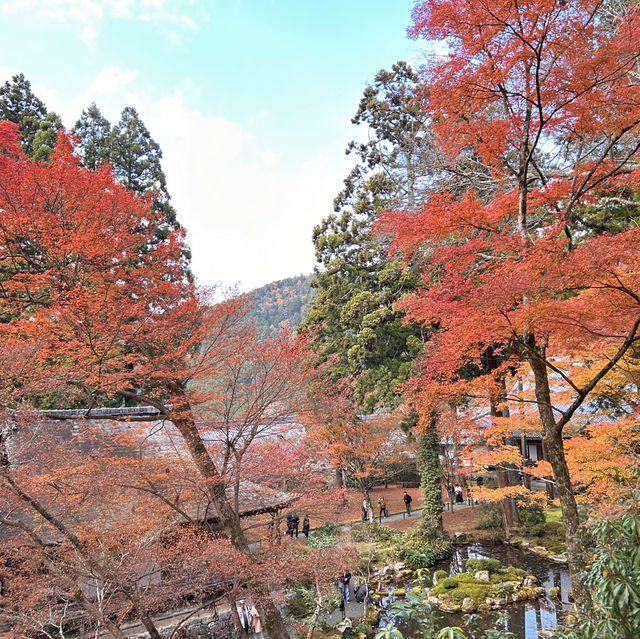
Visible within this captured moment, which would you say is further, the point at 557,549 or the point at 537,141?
the point at 557,549

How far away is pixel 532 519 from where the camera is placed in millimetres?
15672

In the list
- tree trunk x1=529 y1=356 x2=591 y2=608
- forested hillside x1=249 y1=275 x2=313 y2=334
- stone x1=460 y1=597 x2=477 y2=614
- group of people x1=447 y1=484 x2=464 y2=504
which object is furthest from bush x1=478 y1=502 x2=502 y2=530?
forested hillside x1=249 y1=275 x2=313 y2=334

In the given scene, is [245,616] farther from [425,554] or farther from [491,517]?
[491,517]

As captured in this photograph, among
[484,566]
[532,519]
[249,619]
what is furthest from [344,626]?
[532,519]

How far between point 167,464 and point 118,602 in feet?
8.21

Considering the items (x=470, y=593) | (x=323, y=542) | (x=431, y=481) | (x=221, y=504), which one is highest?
(x=221, y=504)

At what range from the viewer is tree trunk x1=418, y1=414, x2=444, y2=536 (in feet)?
49.6

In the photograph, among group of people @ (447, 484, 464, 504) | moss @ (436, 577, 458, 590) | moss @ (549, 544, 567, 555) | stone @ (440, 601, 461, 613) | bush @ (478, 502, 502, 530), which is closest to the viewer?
stone @ (440, 601, 461, 613)

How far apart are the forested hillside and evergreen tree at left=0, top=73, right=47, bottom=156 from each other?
1384 inches

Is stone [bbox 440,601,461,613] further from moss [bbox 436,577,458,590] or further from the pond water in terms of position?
moss [bbox 436,577,458,590]

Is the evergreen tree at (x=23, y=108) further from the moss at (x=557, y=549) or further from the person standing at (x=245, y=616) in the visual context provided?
the moss at (x=557, y=549)

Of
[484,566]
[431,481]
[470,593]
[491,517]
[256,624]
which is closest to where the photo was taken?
[256,624]

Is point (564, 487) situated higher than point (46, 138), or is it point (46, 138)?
point (46, 138)

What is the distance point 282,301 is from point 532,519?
51.5 metres
